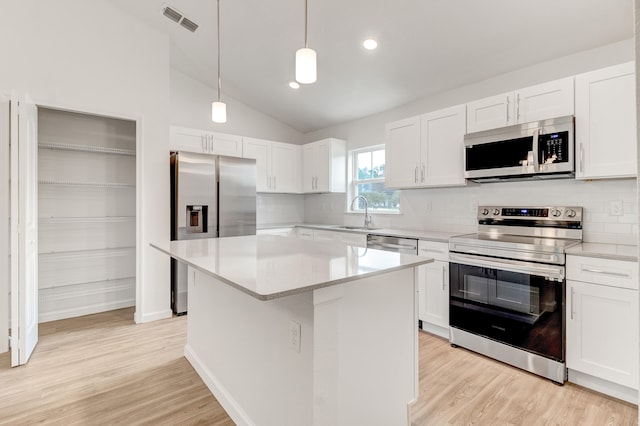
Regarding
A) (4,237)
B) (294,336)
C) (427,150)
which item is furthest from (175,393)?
(427,150)

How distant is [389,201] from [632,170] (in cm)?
245

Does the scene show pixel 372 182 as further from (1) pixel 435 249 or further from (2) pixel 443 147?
(1) pixel 435 249

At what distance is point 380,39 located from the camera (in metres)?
2.98

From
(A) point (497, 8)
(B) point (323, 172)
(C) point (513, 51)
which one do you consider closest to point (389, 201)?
(B) point (323, 172)

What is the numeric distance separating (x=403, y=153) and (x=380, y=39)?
47.5 inches

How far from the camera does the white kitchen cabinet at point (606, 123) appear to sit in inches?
86.7

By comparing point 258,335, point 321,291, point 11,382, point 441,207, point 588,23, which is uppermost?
point 588,23

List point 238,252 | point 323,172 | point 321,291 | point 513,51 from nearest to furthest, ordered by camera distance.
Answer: point 321,291 < point 238,252 < point 513,51 < point 323,172

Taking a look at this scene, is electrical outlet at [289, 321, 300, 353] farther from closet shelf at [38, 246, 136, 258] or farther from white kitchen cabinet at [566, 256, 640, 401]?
closet shelf at [38, 246, 136, 258]

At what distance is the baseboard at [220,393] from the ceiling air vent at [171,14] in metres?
3.18

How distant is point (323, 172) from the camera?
4797 mm

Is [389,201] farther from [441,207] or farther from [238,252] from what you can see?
[238,252]

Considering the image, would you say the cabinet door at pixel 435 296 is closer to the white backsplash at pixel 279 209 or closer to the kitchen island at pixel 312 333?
the kitchen island at pixel 312 333

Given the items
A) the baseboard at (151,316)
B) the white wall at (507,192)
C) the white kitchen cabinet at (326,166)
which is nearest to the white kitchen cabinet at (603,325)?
the white wall at (507,192)
